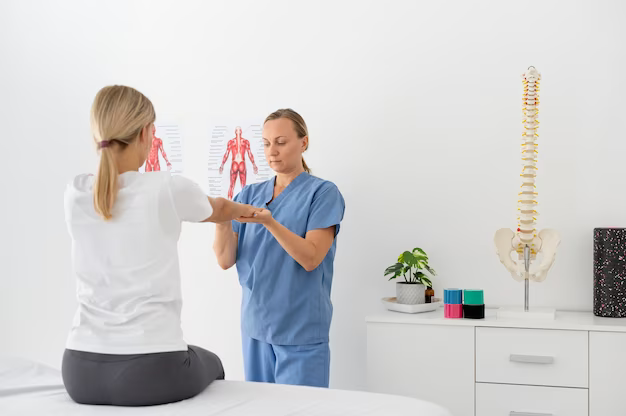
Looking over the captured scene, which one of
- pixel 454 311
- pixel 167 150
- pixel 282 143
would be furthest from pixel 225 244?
pixel 167 150

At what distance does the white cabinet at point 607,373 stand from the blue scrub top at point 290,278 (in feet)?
2.69

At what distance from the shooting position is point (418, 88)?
2.53m

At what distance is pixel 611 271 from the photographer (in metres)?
2.16

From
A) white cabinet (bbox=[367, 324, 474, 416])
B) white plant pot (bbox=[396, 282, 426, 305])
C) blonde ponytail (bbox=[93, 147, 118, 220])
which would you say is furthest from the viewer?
white plant pot (bbox=[396, 282, 426, 305])

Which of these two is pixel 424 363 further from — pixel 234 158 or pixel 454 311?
pixel 234 158

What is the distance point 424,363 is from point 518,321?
1.09 ft

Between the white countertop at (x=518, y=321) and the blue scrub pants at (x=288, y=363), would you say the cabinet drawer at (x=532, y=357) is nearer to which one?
the white countertop at (x=518, y=321)

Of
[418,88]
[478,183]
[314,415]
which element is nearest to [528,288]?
[478,183]

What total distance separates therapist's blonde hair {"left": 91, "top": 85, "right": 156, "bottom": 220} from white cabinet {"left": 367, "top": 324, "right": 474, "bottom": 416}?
114 cm

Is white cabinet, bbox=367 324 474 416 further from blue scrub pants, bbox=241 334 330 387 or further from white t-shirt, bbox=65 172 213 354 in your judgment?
white t-shirt, bbox=65 172 213 354

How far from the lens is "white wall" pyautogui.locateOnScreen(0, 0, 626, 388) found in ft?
7.79

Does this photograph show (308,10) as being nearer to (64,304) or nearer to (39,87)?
(39,87)

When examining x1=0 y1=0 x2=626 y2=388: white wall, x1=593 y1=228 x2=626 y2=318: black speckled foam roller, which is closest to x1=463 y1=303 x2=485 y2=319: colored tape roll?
x1=0 y1=0 x2=626 y2=388: white wall

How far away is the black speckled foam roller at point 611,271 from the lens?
2.15 m
